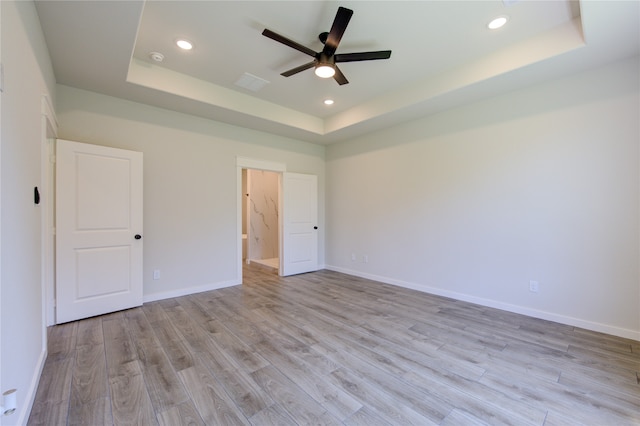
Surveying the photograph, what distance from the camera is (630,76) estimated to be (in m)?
2.67

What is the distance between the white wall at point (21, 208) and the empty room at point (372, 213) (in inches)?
1.0

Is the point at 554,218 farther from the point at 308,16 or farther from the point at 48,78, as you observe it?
the point at 48,78

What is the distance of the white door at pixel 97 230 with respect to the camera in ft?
9.92

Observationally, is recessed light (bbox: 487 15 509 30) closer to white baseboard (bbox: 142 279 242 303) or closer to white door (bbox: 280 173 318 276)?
white door (bbox: 280 173 318 276)

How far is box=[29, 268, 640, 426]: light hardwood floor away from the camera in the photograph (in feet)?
5.57

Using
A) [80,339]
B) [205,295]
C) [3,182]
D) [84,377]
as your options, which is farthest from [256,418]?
[205,295]

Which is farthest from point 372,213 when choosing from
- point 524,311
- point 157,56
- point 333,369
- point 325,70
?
point 157,56

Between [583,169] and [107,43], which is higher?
[107,43]

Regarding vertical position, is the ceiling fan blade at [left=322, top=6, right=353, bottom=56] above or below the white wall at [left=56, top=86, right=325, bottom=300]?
above

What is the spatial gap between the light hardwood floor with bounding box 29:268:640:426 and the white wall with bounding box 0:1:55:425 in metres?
0.36

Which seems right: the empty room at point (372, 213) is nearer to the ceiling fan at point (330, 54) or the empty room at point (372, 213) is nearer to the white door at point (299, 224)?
the ceiling fan at point (330, 54)

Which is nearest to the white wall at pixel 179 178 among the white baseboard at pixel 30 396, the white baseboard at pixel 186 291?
the white baseboard at pixel 186 291

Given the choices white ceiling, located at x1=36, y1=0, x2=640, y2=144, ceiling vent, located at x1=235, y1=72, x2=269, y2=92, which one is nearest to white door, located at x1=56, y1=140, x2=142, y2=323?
white ceiling, located at x1=36, y1=0, x2=640, y2=144

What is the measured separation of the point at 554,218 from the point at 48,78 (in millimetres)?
5385
